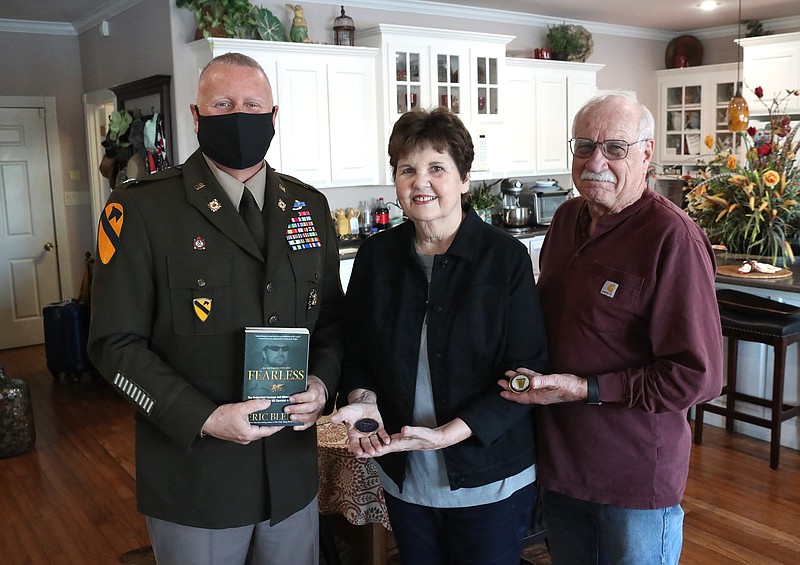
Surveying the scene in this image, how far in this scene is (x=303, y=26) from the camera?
5492 millimetres

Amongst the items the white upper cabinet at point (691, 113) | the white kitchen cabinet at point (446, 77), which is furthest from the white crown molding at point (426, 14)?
the white upper cabinet at point (691, 113)

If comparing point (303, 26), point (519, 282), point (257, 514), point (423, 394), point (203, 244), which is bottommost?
point (257, 514)

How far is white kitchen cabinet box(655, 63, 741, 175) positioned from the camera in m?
8.19

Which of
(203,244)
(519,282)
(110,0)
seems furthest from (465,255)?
(110,0)

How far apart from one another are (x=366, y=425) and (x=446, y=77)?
195 inches

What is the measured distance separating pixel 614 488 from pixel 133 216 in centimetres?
124

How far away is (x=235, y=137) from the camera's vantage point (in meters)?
1.67

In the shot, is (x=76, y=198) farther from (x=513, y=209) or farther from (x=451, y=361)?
(x=451, y=361)

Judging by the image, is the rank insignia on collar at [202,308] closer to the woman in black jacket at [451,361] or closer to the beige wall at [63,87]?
the woman in black jacket at [451,361]

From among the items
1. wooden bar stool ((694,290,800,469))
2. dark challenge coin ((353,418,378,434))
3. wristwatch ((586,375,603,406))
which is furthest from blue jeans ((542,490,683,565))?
wooden bar stool ((694,290,800,469))

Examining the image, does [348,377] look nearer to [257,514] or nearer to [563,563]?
[257,514]

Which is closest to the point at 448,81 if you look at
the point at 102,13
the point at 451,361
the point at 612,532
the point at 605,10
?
the point at 605,10

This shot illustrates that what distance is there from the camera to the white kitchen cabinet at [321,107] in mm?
5273

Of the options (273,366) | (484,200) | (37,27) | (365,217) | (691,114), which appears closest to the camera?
(273,366)
